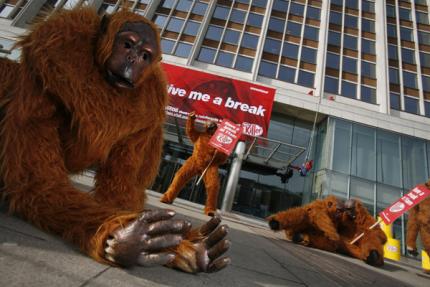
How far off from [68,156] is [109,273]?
25.8 inches

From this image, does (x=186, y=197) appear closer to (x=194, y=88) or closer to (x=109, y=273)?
(x=194, y=88)

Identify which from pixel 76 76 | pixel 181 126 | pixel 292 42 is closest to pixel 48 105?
pixel 76 76

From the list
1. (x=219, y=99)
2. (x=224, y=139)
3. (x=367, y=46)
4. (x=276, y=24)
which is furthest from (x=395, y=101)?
(x=224, y=139)

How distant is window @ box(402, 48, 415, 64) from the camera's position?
15062 mm

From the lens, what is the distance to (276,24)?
1562 cm

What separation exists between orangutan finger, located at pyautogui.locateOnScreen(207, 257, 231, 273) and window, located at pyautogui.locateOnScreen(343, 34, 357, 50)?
56.0ft

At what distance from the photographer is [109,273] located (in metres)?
0.72

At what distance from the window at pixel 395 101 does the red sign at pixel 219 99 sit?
7109 mm

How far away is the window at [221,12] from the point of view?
15621 mm

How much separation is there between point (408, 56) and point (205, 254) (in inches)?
746

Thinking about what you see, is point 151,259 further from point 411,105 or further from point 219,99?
point 411,105

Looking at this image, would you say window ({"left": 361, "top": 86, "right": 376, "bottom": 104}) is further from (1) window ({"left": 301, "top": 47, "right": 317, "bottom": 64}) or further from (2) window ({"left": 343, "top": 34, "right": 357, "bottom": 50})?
(1) window ({"left": 301, "top": 47, "right": 317, "bottom": 64})

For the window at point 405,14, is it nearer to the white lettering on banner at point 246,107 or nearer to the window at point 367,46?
the window at point 367,46

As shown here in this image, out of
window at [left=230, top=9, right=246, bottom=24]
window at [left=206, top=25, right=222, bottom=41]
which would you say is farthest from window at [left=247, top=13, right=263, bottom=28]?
window at [left=206, top=25, right=222, bottom=41]
